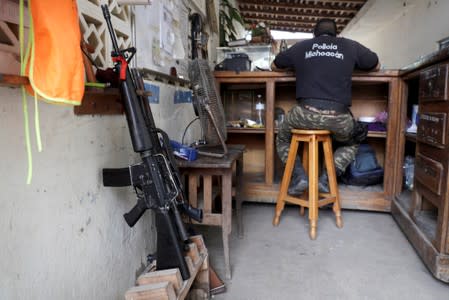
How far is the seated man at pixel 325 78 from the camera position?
212 cm

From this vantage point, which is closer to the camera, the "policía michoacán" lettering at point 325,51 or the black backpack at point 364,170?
the "policía michoacán" lettering at point 325,51

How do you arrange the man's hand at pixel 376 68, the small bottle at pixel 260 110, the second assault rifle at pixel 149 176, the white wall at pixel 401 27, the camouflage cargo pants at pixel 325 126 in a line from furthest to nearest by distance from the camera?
the white wall at pixel 401 27 → the small bottle at pixel 260 110 → the man's hand at pixel 376 68 → the camouflage cargo pants at pixel 325 126 → the second assault rifle at pixel 149 176

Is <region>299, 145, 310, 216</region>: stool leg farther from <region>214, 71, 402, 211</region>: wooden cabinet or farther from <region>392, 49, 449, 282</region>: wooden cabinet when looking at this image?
<region>392, 49, 449, 282</region>: wooden cabinet

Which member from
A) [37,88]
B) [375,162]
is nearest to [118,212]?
[37,88]

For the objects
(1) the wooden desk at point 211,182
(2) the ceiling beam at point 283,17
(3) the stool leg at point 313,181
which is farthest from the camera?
(2) the ceiling beam at point 283,17

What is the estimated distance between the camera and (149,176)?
108 centimetres

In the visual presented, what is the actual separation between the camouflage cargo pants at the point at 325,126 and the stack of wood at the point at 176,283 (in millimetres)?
1182

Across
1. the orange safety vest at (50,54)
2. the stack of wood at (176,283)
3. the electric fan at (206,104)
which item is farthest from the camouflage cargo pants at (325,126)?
the orange safety vest at (50,54)

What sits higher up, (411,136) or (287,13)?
(287,13)

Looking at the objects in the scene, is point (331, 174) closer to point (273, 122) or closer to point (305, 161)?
point (305, 161)

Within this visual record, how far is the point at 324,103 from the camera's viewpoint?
2.14m

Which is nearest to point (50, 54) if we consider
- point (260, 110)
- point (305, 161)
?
point (305, 161)

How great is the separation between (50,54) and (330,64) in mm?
1867

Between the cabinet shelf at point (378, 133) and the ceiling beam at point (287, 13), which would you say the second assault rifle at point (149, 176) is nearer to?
the cabinet shelf at point (378, 133)
